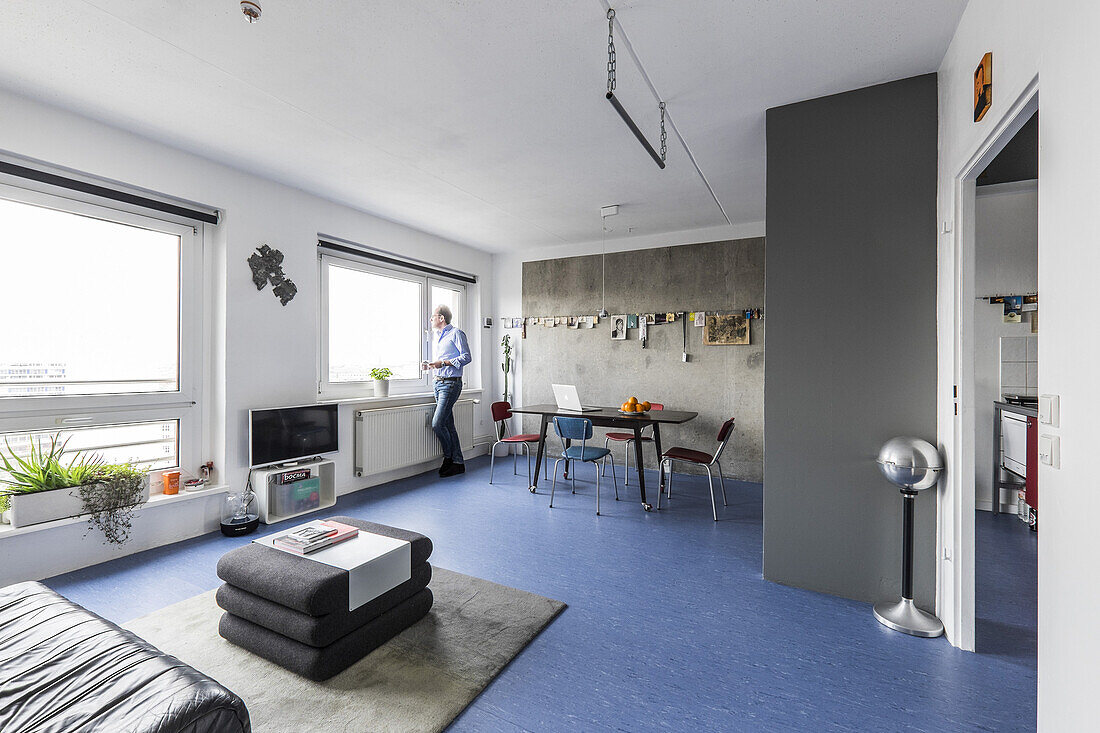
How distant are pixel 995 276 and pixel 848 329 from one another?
272 centimetres

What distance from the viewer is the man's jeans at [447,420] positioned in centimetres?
571

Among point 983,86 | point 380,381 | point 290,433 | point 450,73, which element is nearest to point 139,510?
point 290,433

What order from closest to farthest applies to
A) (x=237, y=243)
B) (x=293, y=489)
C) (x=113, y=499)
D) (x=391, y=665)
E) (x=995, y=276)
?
(x=391, y=665) < (x=113, y=499) < (x=237, y=243) < (x=293, y=489) < (x=995, y=276)

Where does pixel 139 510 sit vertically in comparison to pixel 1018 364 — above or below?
below

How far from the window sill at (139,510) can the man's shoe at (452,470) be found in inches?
89.7

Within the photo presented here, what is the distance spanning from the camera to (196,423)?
386 centimetres

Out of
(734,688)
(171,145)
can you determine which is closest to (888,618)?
(734,688)

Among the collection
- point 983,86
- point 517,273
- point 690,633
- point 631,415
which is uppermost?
point 517,273

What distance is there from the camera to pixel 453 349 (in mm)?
5766

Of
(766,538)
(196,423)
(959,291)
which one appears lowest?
(766,538)

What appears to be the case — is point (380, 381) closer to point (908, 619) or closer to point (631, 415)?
point (631, 415)

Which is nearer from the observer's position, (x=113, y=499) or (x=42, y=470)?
(x=42, y=470)

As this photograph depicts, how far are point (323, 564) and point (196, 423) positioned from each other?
7.80 feet

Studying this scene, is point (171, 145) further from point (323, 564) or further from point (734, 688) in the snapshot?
point (734, 688)
